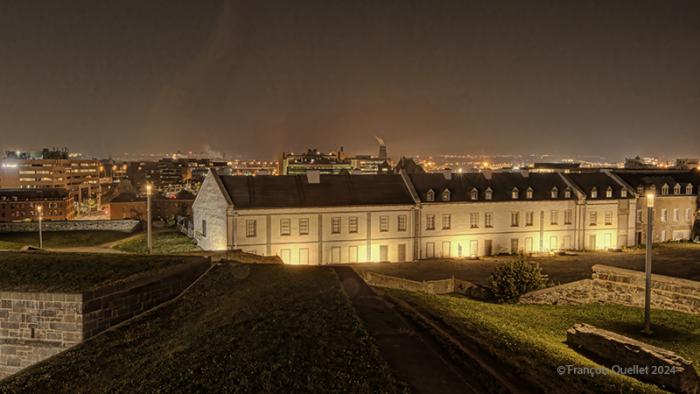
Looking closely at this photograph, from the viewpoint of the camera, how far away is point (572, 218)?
5481cm

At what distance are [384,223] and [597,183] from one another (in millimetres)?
28307

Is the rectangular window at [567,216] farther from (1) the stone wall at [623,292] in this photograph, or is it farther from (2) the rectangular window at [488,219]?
(1) the stone wall at [623,292]

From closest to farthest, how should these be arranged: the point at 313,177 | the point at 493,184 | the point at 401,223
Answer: the point at 401,223, the point at 313,177, the point at 493,184

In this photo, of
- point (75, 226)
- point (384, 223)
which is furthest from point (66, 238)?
point (384, 223)

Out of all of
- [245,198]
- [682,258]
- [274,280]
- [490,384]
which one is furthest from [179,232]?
[682,258]

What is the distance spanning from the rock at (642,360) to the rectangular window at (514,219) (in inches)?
1488

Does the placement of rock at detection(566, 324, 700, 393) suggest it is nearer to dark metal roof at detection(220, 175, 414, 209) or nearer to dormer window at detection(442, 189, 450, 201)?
dark metal roof at detection(220, 175, 414, 209)

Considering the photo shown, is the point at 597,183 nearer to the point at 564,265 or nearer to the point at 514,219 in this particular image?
the point at 514,219

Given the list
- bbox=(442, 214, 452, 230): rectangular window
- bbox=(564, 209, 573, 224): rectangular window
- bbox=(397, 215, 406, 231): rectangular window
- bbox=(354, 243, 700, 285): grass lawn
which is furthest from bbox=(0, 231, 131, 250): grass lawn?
bbox=(564, 209, 573, 224): rectangular window

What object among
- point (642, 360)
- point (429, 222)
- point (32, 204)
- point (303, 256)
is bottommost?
point (303, 256)

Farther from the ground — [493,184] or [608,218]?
[493,184]

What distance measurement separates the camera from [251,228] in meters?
44.5

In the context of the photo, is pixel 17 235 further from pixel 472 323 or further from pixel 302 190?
pixel 472 323

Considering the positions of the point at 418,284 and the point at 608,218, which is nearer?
the point at 418,284
